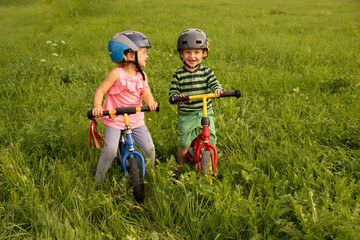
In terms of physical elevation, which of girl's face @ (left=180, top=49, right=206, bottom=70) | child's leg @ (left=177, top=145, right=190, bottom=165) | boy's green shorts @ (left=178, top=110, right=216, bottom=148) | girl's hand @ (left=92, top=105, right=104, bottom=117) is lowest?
child's leg @ (left=177, top=145, right=190, bottom=165)

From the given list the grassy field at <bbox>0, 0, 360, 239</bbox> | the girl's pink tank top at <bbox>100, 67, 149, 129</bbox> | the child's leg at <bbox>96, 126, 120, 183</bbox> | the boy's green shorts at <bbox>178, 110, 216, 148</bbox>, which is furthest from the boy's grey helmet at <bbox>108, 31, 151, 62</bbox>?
the grassy field at <bbox>0, 0, 360, 239</bbox>

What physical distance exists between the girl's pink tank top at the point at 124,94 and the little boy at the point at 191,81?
348 millimetres

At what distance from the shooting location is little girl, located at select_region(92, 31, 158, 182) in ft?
9.09

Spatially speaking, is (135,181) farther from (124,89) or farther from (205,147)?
(124,89)

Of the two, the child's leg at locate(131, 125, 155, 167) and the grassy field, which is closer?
the grassy field

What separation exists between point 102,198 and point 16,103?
249cm

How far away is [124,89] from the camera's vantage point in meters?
2.95

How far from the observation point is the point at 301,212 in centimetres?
215

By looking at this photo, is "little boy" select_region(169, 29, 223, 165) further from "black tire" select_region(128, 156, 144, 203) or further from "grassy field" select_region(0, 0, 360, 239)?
"black tire" select_region(128, 156, 144, 203)

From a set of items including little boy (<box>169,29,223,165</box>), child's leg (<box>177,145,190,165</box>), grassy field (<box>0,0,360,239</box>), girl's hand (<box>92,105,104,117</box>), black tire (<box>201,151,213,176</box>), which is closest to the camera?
grassy field (<box>0,0,360,239</box>)

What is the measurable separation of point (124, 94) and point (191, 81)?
71 centimetres

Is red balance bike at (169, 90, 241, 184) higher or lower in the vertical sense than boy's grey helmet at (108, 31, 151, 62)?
lower

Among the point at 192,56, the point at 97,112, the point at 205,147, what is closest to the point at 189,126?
the point at 205,147

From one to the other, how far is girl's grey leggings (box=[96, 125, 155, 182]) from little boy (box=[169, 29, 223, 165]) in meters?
0.40
